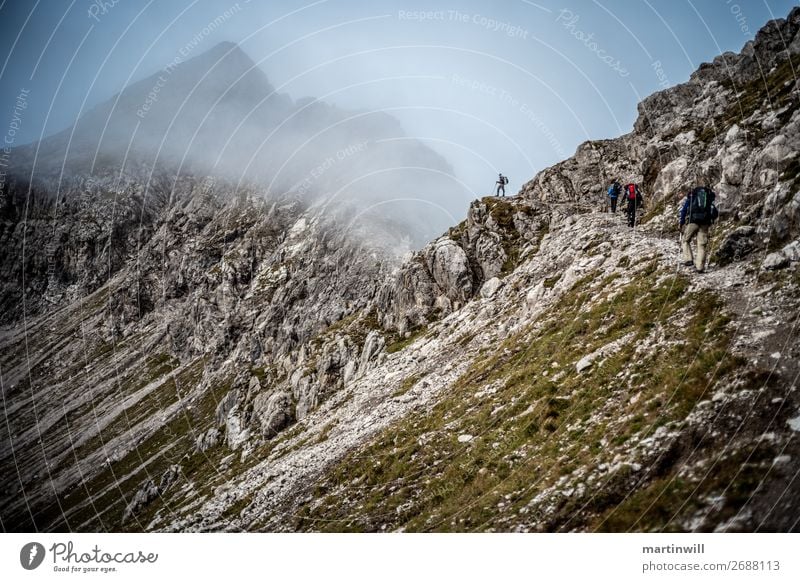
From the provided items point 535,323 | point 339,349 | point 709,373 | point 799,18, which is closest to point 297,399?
point 339,349

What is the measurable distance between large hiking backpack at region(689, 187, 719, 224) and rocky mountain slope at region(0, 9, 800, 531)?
2.27m

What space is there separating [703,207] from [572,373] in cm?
849

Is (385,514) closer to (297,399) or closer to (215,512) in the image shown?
(215,512)

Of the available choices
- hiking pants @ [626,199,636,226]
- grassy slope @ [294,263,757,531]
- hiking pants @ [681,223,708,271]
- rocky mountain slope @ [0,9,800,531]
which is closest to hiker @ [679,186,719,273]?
hiking pants @ [681,223,708,271]

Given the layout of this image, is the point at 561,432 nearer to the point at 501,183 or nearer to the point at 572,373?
the point at 572,373

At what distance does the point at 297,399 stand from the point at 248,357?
58.3 meters

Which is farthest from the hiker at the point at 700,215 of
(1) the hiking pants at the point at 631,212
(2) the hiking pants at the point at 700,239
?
(1) the hiking pants at the point at 631,212

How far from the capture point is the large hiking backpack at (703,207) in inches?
686

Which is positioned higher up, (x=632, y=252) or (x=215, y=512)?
(x=632, y=252)

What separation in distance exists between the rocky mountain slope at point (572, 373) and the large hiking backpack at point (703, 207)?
2.27m

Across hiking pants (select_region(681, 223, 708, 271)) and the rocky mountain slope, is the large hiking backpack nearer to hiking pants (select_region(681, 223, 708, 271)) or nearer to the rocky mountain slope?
hiking pants (select_region(681, 223, 708, 271))

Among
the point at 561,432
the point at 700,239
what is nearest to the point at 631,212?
the point at 700,239

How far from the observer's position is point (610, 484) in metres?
11.2

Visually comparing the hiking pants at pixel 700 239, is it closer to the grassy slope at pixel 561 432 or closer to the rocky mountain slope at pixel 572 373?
the rocky mountain slope at pixel 572 373
